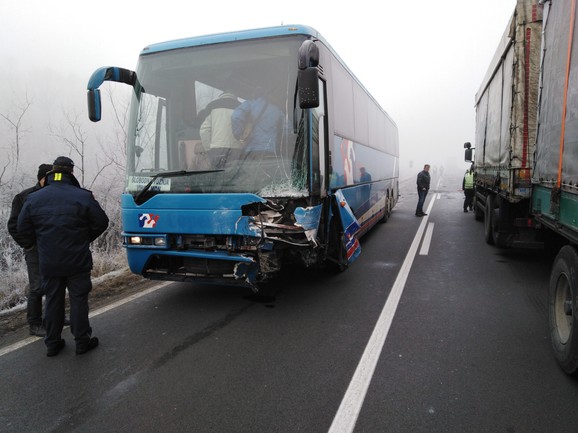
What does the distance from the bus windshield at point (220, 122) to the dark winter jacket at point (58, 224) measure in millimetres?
960

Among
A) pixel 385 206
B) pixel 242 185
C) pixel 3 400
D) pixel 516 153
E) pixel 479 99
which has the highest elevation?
pixel 479 99

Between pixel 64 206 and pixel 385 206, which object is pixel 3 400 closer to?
pixel 64 206

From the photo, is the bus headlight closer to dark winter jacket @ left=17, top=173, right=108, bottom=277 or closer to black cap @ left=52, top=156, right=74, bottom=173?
dark winter jacket @ left=17, top=173, right=108, bottom=277

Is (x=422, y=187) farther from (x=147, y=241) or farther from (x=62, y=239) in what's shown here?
(x=62, y=239)

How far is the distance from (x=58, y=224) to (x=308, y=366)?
263cm

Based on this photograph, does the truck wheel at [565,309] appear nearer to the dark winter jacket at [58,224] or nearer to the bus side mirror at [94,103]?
the dark winter jacket at [58,224]

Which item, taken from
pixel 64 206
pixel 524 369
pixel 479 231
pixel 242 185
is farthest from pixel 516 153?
pixel 64 206

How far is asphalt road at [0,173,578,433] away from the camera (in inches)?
107

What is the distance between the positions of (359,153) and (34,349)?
231 inches

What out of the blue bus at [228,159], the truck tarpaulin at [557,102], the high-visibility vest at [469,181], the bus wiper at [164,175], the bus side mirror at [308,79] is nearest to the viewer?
the truck tarpaulin at [557,102]

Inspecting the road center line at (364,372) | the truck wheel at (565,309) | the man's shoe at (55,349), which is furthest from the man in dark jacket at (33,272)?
the truck wheel at (565,309)

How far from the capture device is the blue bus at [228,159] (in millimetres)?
4336

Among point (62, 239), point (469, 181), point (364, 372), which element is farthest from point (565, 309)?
point (469, 181)

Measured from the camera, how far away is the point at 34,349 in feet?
12.7
